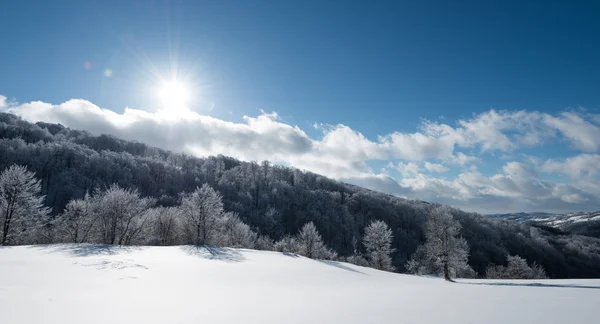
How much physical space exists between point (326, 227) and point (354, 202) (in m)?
39.6

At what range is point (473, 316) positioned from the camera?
30.2 feet

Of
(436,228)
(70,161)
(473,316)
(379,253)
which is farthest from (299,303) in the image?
(70,161)

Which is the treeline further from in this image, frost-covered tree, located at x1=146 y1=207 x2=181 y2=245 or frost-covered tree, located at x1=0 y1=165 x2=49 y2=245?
frost-covered tree, located at x1=0 y1=165 x2=49 y2=245

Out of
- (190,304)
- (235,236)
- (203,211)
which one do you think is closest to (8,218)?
(203,211)

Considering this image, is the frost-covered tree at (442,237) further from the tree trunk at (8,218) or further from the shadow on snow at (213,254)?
the tree trunk at (8,218)

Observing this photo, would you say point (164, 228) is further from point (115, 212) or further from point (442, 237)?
point (442, 237)

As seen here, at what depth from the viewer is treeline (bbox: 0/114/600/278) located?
408 feet

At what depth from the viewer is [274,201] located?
15650 cm

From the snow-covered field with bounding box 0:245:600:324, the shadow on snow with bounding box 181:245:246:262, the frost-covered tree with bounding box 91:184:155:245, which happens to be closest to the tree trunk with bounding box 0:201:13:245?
the frost-covered tree with bounding box 91:184:155:245

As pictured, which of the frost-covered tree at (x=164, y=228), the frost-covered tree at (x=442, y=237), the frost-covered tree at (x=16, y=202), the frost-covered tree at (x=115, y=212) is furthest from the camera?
the frost-covered tree at (x=164, y=228)

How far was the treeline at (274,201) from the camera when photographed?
12444 centimetres

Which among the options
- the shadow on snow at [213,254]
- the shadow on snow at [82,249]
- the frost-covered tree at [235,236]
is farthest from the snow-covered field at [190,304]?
the frost-covered tree at [235,236]

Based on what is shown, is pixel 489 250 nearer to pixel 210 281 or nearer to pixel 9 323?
pixel 210 281

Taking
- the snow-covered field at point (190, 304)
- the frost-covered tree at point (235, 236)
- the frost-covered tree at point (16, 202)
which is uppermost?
the frost-covered tree at point (16, 202)
